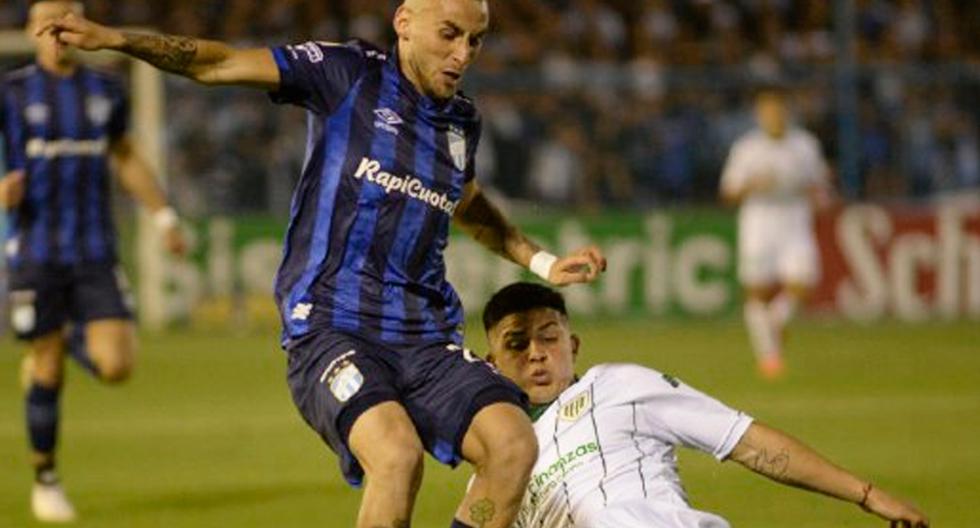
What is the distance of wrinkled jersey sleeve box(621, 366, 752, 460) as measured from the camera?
6855 mm

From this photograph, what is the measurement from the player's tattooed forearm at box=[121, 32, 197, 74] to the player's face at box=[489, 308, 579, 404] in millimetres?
1261

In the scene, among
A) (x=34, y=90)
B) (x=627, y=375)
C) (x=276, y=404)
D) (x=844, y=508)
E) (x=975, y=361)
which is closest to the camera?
(x=627, y=375)

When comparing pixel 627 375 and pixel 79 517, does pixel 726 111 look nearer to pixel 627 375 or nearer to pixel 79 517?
pixel 79 517

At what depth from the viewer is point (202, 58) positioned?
22.7 feet

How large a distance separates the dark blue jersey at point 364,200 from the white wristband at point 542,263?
1.39 ft

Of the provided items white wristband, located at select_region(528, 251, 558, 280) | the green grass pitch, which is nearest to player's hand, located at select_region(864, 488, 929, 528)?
white wristband, located at select_region(528, 251, 558, 280)

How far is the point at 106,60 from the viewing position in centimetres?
2164

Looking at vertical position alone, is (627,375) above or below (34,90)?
below

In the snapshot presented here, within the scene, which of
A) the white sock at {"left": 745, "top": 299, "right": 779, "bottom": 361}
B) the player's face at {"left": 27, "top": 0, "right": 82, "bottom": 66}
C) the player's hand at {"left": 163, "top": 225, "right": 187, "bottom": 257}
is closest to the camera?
the player's face at {"left": 27, "top": 0, "right": 82, "bottom": 66}

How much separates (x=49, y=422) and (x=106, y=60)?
10765 mm

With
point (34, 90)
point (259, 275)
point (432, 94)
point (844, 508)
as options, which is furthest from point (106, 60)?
point (432, 94)

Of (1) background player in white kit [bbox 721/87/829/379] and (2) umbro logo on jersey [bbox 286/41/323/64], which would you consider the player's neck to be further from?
(1) background player in white kit [bbox 721/87/829/379]

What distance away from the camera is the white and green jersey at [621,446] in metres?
6.86

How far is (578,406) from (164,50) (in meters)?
1.66
